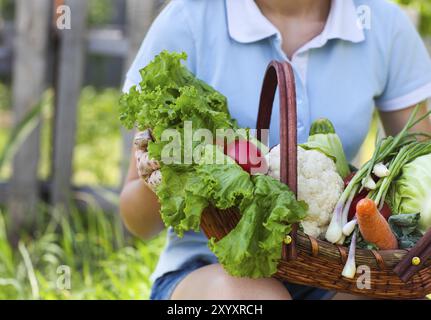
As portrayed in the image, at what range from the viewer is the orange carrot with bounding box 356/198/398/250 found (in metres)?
1.61

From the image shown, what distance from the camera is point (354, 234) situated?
166cm

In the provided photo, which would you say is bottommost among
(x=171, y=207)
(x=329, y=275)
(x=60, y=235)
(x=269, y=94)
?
(x=60, y=235)

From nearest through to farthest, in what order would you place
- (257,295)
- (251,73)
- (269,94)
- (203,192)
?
1. (203,192)
2. (257,295)
3. (269,94)
4. (251,73)

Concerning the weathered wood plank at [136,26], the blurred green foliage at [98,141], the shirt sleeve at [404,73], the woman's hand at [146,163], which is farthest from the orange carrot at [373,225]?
the blurred green foliage at [98,141]

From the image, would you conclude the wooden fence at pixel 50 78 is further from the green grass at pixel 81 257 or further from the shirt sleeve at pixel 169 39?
the shirt sleeve at pixel 169 39

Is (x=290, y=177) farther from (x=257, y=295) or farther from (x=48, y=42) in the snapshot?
(x=48, y=42)

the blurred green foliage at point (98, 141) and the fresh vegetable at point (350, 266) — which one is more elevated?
the fresh vegetable at point (350, 266)

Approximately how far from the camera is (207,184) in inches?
62.7

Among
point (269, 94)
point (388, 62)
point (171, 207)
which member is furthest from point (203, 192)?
point (388, 62)

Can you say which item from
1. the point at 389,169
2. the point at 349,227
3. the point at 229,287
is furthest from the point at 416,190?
the point at 229,287

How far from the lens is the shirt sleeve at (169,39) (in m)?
2.07

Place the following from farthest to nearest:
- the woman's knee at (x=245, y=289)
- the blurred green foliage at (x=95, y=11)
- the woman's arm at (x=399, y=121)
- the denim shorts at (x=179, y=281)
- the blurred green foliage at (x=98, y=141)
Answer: the blurred green foliage at (x=95, y=11)
the blurred green foliage at (x=98, y=141)
the woman's arm at (x=399, y=121)
the denim shorts at (x=179, y=281)
the woman's knee at (x=245, y=289)

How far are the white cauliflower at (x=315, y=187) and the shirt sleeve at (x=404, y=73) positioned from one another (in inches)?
21.8

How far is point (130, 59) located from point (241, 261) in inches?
90.6
